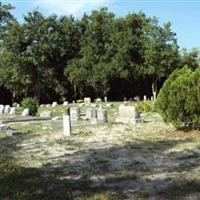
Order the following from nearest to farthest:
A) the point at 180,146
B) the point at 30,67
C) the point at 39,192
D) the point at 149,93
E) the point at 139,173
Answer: the point at 39,192
the point at 139,173
the point at 180,146
the point at 30,67
the point at 149,93

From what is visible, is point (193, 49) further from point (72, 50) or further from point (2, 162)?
point (2, 162)

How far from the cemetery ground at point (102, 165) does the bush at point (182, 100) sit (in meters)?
0.44

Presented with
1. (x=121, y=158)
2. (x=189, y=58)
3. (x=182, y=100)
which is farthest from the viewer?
(x=189, y=58)

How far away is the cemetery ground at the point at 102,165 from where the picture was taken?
741 centimetres

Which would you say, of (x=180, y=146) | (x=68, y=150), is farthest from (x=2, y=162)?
(x=180, y=146)

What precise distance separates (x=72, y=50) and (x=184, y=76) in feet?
148

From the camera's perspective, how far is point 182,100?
14898 mm

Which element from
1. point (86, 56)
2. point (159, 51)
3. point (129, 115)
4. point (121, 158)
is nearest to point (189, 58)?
point (159, 51)

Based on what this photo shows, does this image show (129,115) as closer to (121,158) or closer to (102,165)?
(121,158)

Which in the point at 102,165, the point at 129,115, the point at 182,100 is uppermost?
the point at 182,100

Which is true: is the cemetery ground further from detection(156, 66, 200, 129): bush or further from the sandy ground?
detection(156, 66, 200, 129): bush

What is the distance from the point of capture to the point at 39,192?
24.6ft

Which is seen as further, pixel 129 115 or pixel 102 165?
pixel 129 115

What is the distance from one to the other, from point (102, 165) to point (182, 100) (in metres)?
5.69
